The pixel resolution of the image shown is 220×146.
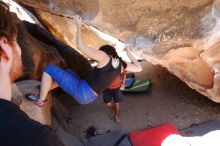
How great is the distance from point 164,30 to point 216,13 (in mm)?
482

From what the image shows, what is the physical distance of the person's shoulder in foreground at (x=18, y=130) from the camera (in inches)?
40.4

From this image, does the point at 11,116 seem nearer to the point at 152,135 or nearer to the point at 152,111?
the point at 152,135

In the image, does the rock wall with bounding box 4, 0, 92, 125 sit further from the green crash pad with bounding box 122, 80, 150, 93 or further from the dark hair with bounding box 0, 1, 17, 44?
the dark hair with bounding box 0, 1, 17, 44

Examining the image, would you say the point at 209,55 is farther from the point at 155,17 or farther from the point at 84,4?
the point at 84,4

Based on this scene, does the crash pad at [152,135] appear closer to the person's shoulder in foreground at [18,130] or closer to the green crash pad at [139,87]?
the green crash pad at [139,87]

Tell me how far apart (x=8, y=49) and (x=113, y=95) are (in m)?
3.06

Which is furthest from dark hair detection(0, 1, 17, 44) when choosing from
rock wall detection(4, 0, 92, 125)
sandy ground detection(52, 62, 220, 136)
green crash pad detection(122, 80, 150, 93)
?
green crash pad detection(122, 80, 150, 93)

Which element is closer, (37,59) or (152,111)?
(37,59)

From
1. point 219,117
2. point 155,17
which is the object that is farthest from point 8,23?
point 219,117

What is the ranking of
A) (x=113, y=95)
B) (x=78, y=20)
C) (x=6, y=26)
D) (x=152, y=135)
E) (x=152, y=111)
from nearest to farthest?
1. (x=6, y=26)
2. (x=78, y=20)
3. (x=152, y=135)
4. (x=113, y=95)
5. (x=152, y=111)

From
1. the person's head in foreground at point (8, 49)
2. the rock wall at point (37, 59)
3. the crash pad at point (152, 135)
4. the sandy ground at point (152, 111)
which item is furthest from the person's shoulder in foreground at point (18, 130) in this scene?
the sandy ground at point (152, 111)

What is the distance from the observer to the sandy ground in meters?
4.32

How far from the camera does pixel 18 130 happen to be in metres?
1.04

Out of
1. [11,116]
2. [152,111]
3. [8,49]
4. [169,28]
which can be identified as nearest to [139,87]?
[152,111]
